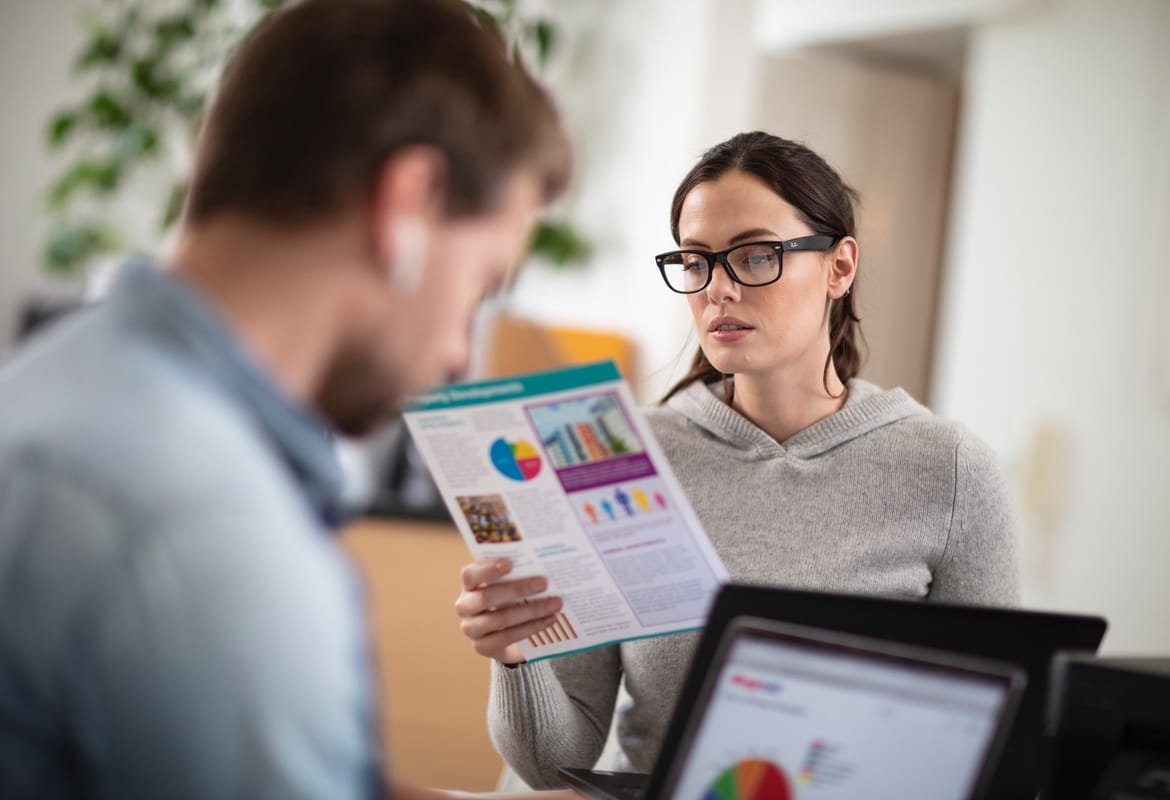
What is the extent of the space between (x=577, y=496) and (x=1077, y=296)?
2439 millimetres

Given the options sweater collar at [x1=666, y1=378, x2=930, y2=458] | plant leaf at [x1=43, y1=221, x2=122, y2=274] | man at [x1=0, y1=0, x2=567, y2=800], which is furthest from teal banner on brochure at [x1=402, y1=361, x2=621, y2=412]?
plant leaf at [x1=43, y1=221, x2=122, y2=274]

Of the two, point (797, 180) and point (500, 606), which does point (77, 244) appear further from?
point (500, 606)

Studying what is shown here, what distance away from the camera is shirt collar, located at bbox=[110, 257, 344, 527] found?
66 centimetres

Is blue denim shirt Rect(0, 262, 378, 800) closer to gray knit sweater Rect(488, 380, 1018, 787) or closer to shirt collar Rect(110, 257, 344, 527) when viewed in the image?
shirt collar Rect(110, 257, 344, 527)

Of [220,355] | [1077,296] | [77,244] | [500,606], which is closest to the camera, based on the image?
[220,355]

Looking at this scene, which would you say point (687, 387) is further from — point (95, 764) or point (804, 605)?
point (95, 764)

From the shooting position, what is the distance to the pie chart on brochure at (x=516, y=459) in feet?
3.53

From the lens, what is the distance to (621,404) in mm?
1020

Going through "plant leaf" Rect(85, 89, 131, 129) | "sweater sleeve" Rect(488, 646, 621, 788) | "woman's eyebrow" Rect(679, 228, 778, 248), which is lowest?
"sweater sleeve" Rect(488, 646, 621, 788)

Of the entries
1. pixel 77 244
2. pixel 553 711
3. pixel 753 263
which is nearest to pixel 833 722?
pixel 553 711

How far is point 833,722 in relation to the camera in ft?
2.63

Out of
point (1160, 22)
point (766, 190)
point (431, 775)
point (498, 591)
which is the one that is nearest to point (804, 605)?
point (498, 591)

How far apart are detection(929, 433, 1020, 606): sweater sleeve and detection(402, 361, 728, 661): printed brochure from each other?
42cm

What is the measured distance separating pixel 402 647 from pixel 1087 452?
2054mm
